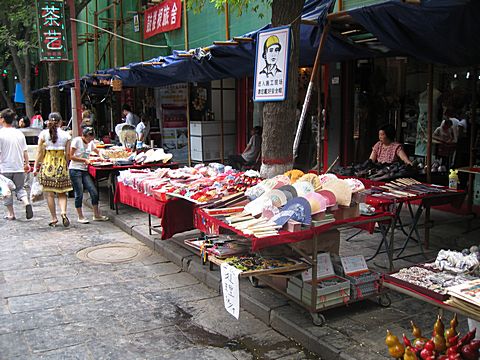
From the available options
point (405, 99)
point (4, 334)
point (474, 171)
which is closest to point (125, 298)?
point (4, 334)

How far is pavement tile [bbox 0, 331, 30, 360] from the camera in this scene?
4176 mm

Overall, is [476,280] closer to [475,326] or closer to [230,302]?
[475,326]

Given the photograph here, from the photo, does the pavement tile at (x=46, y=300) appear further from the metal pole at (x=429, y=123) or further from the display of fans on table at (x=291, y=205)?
the metal pole at (x=429, y=123)

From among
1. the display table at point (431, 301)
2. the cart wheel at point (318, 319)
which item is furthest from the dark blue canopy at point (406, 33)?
the cart wheel at point (318, 319)

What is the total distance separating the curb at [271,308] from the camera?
418 cm

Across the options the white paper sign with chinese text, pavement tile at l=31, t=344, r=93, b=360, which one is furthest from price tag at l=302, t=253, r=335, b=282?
pavement tile at l=31, t=344, r=93, b=360

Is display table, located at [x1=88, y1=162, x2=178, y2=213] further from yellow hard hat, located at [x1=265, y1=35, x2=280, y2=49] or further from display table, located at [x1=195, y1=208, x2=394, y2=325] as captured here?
yellow hard hat, located at [x1=265, y1=35, x2=280, y2=49]

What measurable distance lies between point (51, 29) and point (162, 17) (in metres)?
3.79

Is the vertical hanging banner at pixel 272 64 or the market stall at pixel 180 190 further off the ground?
the vertical hanging banner at pixel 272 64

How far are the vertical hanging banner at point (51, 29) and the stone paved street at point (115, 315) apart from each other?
7.35 meters

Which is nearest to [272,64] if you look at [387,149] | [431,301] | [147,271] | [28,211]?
[387,149]

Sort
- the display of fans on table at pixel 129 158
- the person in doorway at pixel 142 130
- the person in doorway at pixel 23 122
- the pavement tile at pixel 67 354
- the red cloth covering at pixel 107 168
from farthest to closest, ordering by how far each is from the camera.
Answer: the person in doorway at pixel 23 122
the person in doorway at pixel 142 130
the display of fans on table at pixel 129 158
the red cloth covering at pixel 107 168
the pavement tile at pixel 67 354

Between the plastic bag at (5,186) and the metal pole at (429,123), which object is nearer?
the metal pole at (429,123)

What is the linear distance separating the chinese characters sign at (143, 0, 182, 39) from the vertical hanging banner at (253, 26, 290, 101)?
9.56m
